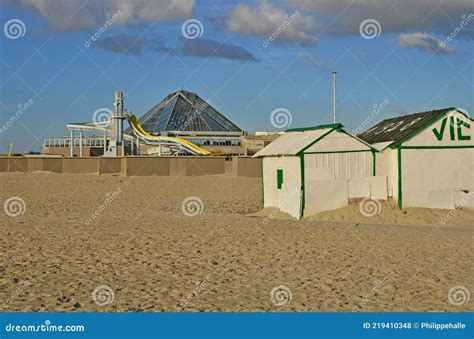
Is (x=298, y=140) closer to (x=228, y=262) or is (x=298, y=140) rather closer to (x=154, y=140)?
(x=228, y=262)

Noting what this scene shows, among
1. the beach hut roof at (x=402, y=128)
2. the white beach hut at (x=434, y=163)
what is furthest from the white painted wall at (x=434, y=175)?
the beach hut roof at (x=402, y=128)

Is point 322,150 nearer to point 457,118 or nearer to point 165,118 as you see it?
point 457,118

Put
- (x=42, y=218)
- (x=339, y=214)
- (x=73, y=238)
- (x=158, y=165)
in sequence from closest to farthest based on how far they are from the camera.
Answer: (x=73, y=238), (x=42, y=218), (x=339, y=214), (x=158, y=165)

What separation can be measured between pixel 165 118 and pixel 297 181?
84.7m

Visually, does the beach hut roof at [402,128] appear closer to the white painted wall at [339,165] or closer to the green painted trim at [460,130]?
the green painted trim at [460,130]

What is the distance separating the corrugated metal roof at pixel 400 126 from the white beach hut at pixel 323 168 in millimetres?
1122

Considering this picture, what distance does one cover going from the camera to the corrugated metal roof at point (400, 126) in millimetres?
18047

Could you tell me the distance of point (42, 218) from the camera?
53.9 feet

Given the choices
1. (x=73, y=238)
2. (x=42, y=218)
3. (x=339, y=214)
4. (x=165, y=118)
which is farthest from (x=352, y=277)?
(x=165, y=118)

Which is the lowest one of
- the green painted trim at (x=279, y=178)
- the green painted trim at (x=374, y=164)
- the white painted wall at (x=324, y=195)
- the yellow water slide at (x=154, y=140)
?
the white painted wall at (x=324, y=195)

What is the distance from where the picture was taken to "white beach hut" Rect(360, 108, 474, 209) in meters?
17.9

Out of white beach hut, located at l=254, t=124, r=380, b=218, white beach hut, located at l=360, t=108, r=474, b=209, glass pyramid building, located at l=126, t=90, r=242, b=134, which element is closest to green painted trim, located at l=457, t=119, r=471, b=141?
white beach hut, located at l=360, t=108, r=474, b=209

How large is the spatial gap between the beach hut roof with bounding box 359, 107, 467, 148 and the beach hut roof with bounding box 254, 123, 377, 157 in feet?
3.02

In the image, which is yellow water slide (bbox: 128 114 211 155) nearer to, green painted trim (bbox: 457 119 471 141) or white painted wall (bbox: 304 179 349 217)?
white painted wall (bbox: 304 179 349 217)
